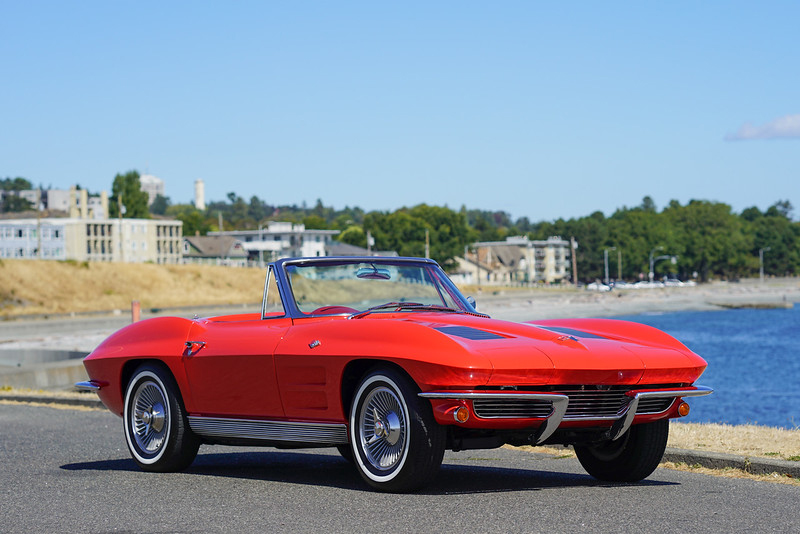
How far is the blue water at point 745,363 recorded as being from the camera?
30.8 meters

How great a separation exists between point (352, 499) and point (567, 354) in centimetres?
152

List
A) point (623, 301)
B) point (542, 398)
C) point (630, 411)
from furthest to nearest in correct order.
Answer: point (623, 301), point (630, 411), point (542, 398)

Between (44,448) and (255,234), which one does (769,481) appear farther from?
(255,234)

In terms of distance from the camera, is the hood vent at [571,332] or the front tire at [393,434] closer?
the front tire at [393,434]

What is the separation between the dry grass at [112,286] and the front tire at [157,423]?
2577 inches

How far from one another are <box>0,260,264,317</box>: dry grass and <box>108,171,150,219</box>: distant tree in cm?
4613

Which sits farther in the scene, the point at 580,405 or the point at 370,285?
the point at 370,285

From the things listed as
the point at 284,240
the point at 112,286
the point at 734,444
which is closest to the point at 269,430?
the point at 734,444

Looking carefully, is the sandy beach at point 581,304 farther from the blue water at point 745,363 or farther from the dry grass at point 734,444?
the dry grass at point 734,444

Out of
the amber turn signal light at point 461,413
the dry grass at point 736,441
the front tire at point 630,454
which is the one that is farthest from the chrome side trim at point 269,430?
the dry grass at point 736,441

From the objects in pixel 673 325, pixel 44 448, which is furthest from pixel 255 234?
pixel 44 448

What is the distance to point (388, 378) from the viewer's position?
620 centimetres

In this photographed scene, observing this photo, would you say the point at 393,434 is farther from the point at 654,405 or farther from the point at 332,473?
the point at 654,405

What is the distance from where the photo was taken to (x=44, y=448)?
9.55 m
